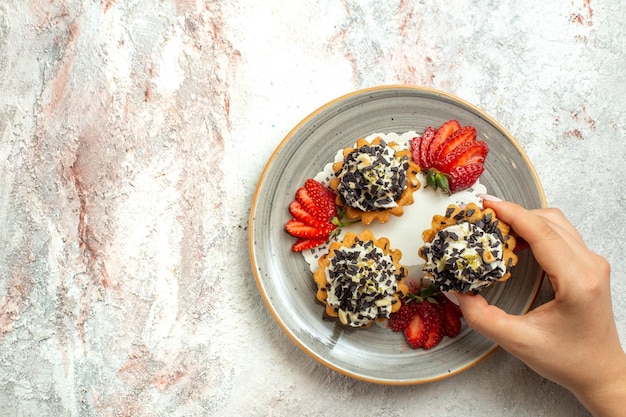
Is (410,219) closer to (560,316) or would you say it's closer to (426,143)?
(426,143)

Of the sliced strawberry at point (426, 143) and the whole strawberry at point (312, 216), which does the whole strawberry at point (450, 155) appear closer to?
the sliced strawberry at point (426, 143)

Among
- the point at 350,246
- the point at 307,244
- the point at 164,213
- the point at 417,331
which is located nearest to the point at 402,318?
the point at 417,331

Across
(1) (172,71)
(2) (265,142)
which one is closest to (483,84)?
(2) (265,142)

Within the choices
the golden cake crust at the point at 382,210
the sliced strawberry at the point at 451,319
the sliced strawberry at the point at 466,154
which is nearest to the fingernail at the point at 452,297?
the sliced strawberry at the point at 451,319

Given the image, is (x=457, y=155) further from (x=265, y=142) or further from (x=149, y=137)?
(x=149, y=137)

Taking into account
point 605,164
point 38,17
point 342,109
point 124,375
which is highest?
point 38,17
